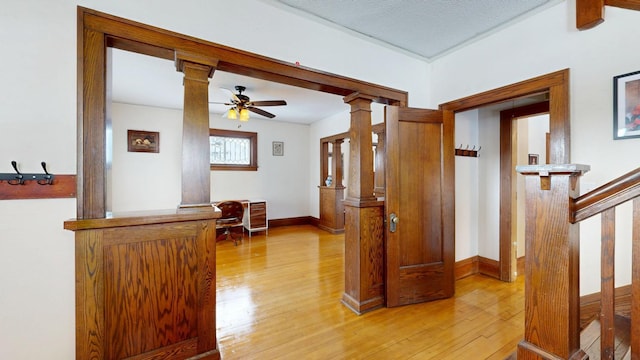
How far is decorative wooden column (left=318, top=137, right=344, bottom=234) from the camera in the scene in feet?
17.7

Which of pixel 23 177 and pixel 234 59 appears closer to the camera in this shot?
pixel 23 177

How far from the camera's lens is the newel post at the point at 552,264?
37.5 inches

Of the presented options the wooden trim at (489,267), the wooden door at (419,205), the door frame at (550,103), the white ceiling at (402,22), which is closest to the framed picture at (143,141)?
the white ceiling at (402,22)

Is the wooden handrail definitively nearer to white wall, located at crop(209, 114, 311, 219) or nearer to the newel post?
the newel post

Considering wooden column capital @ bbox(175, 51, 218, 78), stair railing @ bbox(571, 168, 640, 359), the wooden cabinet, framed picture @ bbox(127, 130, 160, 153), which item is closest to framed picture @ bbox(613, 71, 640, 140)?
stair railing @ bbox(571, 168, 640, 359)

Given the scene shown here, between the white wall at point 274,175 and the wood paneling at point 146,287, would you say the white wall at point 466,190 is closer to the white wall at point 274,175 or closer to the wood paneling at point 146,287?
the wood paneling at point 146,287

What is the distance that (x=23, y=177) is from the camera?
1.33 metres

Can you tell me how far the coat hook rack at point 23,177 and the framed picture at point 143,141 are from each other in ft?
12.7

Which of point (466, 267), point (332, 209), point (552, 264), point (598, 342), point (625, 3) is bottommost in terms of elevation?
point (466, 267)

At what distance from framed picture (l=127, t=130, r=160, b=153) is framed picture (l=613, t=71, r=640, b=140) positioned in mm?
5954

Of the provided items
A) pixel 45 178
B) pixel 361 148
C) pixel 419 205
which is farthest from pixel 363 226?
pixel 45 178

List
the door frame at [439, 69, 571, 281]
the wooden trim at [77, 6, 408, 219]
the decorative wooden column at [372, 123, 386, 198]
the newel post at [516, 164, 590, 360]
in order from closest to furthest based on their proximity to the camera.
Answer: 1. the newel post at [516, 164, 590, 360]
2. the wooden trim at [77, 6, 408, 219]
3. the door frame at [439, 69, 571, 281]
4. the decorative wooden column at [372, 123, 386, 198]

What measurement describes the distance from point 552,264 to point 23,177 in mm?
2472

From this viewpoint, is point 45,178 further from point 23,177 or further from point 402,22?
point 402,22
